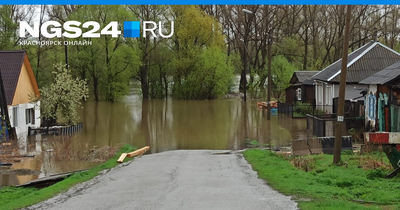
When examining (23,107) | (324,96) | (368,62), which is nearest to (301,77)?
(324,96)

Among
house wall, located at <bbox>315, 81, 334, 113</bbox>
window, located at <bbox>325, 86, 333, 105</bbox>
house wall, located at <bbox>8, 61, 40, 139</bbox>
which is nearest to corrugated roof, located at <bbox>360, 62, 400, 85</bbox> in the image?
house wall, located at <bbox>315, 81, 334, 113</bbox>

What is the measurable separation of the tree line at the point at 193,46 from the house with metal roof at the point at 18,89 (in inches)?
963

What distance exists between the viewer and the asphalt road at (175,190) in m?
12.4

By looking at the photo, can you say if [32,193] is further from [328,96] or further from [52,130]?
[328,96]

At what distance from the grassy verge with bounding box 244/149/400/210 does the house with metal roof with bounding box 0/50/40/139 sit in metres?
19.3

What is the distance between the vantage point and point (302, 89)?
50656 millimetres

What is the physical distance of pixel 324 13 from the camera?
238 ft

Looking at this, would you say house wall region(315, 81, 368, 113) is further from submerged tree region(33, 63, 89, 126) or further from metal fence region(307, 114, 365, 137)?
submerged tree region(33, 63, 89, 126)

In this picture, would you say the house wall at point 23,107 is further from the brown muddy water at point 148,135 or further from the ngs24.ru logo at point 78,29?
the ngs24.ru logo at point 78,29

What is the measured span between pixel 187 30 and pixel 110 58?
417 inches

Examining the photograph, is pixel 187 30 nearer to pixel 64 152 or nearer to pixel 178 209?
pixel 64 152

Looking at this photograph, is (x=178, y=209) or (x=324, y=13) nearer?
(x=178, y=209)

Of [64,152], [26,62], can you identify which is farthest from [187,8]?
[64,152]

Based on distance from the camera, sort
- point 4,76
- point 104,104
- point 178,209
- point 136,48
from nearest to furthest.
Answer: point 178,209, point 4,76, point 104,104, point 136,48
